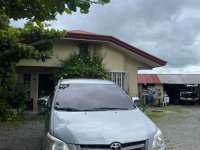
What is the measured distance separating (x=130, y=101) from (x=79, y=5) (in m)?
3.09

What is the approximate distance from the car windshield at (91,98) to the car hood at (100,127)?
0.38 metres

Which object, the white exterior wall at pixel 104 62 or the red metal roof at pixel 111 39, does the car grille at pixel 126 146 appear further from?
the white exterior wall at pixel 104 62

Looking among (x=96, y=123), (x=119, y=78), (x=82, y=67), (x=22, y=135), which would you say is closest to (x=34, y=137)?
(x=22, y=135)

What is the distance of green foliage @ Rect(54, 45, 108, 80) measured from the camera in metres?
17.6

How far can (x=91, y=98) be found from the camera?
7.10 meters

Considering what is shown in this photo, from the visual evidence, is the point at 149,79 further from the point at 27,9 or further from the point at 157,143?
the point at 157,143

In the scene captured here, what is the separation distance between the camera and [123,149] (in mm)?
5215

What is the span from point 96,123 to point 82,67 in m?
12.1

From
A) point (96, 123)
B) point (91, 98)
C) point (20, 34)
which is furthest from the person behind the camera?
point (20, 34)

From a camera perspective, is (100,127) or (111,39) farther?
(111,39)

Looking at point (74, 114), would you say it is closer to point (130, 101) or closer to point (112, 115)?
point (112, 115)

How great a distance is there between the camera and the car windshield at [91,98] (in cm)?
675

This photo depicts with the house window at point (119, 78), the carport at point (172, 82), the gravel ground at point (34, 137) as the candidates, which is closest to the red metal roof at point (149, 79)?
the carport at point (172, 82)

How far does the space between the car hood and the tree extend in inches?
69.6
